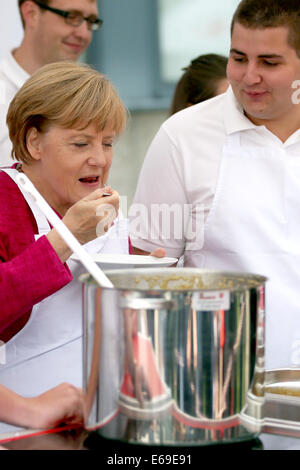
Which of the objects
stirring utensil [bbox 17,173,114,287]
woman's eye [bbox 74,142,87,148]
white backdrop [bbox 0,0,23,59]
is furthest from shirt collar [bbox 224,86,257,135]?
white backdrop [bbox 0,0,23,59]

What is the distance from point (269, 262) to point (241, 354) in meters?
0.82

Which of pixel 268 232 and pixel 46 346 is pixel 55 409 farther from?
pixel 268 232

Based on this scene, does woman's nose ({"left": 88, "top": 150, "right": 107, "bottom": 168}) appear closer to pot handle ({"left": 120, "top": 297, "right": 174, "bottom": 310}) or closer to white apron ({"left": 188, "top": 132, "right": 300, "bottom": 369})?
white apron ({"left": 188, "top": 132, "right": 300, "bottom": 369})

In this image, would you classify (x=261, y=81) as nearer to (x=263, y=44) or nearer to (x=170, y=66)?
(x=263, y=44)

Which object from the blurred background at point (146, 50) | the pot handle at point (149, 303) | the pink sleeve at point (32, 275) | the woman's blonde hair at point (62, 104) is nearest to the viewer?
the pot handle at point (149, 303)

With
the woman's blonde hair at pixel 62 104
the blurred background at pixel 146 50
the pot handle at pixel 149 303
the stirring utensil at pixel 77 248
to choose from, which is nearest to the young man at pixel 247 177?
the woman's blonde hair at pixel 62 104

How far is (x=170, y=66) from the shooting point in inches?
168

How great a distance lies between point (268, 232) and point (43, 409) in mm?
804

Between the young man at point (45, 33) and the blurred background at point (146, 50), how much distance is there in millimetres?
1491

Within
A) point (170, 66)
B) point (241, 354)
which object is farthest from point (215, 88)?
point (241, 354)

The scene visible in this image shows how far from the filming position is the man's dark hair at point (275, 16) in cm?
154

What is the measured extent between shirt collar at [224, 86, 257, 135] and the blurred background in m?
2.41

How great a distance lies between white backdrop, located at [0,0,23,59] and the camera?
3156 mm

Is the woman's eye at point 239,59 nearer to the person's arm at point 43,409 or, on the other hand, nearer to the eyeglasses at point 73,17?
the person's arm at point 43,409
